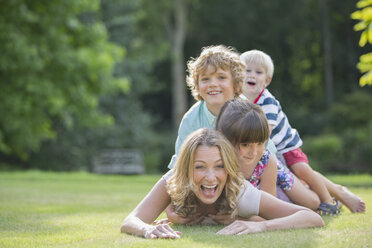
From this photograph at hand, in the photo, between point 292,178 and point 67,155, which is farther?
point 67,155

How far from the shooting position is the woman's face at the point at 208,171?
4535 mm

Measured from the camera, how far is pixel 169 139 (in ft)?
89.5

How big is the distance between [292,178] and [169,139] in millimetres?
21536

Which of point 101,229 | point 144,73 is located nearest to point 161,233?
point 101,229

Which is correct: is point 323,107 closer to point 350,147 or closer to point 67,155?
point 350,147

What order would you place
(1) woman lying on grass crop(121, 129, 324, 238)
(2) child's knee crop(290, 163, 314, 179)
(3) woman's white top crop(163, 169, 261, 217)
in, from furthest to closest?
(2) child's knee crop(290, 163, 314, 179), (3) woman's white top crop(163, 169, 261, 217), (1) woman lying on grass crop(121, 129, 324, 238)

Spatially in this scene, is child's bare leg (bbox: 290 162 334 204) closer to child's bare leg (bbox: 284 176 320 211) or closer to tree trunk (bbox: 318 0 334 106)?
child's bare leg (bbox: 284 176 320 211)

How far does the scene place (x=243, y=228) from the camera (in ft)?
14.2

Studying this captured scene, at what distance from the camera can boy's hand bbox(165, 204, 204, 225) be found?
488 centimetres

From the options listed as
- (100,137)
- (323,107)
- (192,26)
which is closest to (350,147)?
(323,107)

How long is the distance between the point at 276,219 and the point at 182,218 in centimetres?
87

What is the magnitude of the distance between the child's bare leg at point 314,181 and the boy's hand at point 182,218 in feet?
5.66

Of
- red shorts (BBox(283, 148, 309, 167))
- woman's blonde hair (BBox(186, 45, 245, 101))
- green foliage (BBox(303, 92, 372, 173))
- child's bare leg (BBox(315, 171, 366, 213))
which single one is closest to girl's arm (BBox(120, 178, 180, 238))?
→ woman's blonde hair (BBox(186, 45, 245, 101))

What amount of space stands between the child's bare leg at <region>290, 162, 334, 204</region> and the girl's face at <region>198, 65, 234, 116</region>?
1361mm
